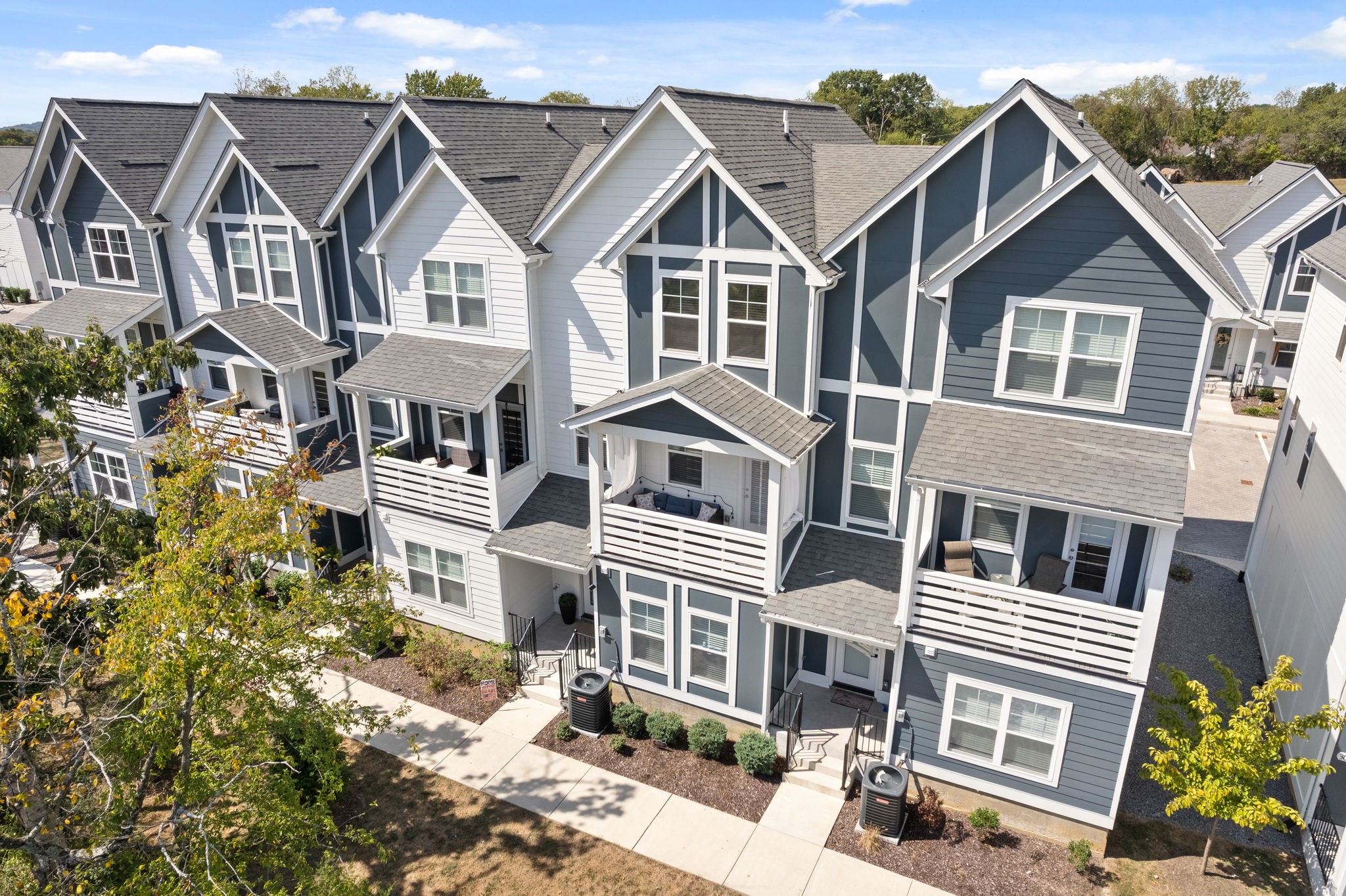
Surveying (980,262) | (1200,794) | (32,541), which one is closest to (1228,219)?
Result: (980,262)

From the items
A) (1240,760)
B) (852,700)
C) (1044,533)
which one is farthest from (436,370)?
(1240,760)

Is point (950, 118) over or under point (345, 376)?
over

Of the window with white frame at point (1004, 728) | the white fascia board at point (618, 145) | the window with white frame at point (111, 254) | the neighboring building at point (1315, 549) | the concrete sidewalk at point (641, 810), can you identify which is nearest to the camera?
the neighboring building at point (1315, 549)

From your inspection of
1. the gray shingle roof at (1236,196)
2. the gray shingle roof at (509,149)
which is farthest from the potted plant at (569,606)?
the gray shingle roof at (1236,196)

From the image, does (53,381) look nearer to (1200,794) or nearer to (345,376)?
(345,376)

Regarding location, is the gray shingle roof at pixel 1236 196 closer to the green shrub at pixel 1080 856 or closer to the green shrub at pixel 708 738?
the green shrub at pixel 1080 856
